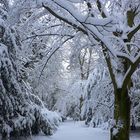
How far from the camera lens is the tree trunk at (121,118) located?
351 inches

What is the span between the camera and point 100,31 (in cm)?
667

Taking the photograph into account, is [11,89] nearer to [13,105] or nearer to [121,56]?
[13,105]

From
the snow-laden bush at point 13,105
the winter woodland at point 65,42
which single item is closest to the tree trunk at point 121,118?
the winter woodland at point 65,42

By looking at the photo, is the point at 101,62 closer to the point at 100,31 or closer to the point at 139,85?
the point at 100,31

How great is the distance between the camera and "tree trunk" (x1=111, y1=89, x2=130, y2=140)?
892 cm

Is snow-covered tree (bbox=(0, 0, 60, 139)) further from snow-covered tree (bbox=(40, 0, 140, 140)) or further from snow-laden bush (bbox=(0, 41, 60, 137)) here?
snow-covered tree (bbox=(40, 0, 140, 140))

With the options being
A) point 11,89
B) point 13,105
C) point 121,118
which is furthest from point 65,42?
point 121,118

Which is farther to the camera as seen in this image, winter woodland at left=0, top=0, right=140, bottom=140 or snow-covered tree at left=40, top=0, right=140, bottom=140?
snow-covered tree at left=40, top=0, right=140, bottom=140

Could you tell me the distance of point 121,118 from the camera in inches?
352

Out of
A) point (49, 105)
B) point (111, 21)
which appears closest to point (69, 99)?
point (49, 105)

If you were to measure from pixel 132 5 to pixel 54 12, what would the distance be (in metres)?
2.09

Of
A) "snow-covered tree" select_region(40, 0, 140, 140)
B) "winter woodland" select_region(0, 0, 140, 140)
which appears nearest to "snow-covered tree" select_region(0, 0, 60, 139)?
"winter woodland" select_region(0, 0, 140, 140)

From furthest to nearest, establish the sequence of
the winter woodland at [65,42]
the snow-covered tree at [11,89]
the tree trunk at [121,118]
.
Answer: the snow-covered tree at [11,89]
the tree trunk at [121,118]
the winter woodland at [65,42]

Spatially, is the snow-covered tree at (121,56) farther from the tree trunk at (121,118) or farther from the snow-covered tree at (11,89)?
the snow-covered tree at (11,89)
